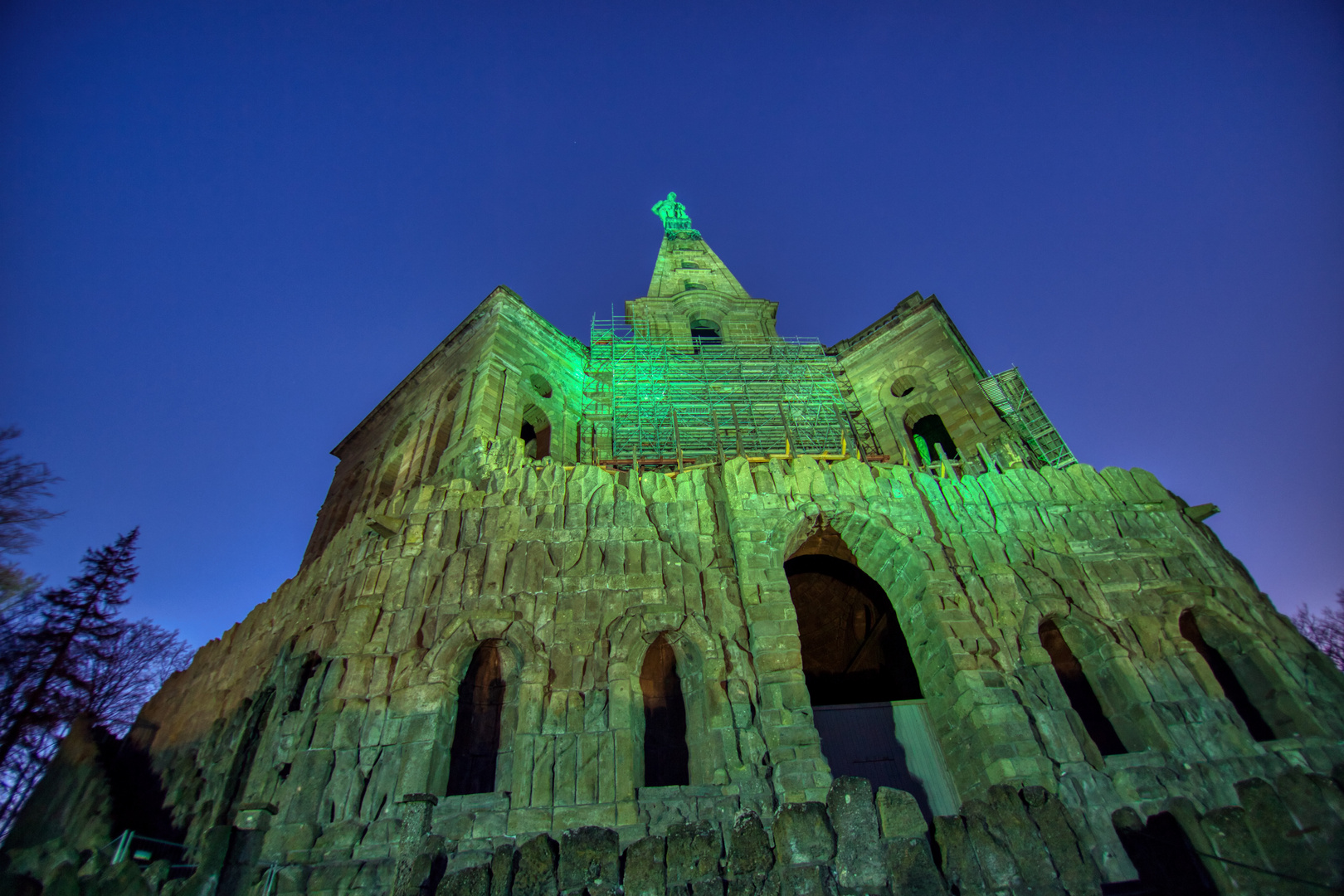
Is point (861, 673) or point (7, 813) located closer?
point (861, 673)

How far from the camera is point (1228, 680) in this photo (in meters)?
11.9

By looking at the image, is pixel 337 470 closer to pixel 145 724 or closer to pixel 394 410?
pixel 394 410

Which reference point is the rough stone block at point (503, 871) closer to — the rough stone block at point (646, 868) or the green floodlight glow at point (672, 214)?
the rough stone block at point (646, 868)

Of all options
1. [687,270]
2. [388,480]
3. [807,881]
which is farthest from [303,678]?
[687,270]

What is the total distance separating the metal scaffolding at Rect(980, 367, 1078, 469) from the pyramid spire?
494 inches

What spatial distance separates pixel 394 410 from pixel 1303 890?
2043cm

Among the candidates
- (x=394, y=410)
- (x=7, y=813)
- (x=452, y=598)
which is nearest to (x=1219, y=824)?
(x=452, y=598)

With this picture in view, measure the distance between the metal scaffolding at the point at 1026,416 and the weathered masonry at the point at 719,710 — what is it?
14.9 inches

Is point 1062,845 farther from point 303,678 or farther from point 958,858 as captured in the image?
point 303,678

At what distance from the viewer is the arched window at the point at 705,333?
82.6 feet

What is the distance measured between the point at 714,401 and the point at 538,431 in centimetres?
573

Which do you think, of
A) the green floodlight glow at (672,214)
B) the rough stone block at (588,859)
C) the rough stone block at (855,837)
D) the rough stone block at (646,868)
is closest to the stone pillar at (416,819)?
the rough stone block at (588,859)

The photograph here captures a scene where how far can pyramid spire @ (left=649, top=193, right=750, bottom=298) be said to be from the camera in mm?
28148

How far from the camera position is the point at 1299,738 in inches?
355
